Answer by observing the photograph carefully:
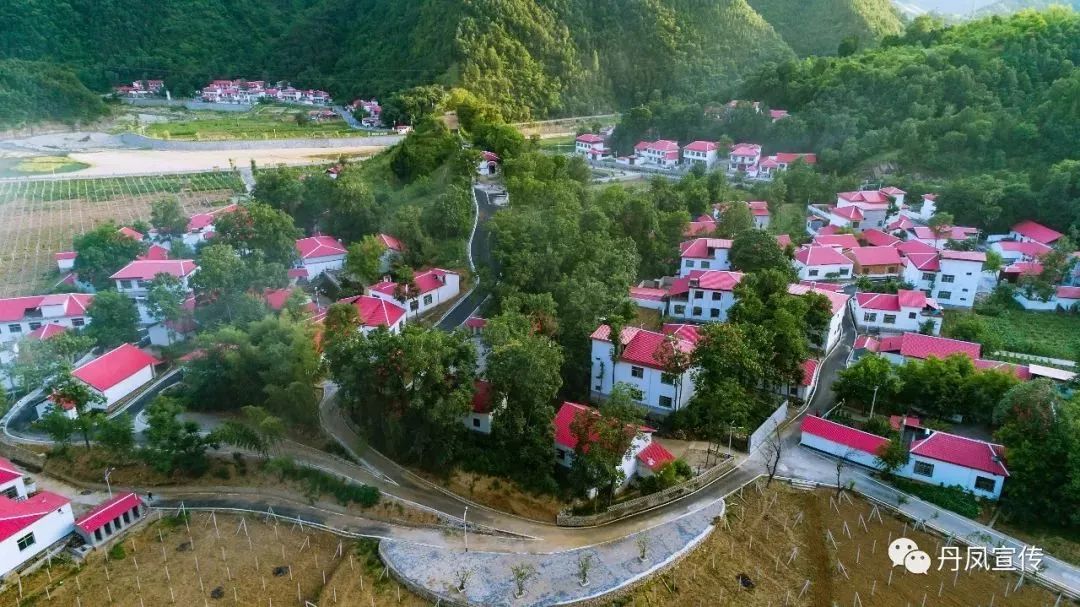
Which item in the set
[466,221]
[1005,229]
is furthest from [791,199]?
[466,221]

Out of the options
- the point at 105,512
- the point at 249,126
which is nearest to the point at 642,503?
the point at 105,512

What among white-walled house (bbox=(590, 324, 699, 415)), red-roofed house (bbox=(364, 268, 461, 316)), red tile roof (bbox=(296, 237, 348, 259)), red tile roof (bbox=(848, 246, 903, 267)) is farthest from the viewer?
red tile roof (bbox=(296, 237, 348, 259))

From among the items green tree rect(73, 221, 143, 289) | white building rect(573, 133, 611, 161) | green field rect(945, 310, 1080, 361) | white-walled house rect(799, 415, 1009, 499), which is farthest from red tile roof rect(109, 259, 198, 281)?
white building rect(573, 133, 611, 161)

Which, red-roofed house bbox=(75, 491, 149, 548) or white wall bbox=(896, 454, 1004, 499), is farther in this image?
white wall bbox=(896, 454, 1004, 499)

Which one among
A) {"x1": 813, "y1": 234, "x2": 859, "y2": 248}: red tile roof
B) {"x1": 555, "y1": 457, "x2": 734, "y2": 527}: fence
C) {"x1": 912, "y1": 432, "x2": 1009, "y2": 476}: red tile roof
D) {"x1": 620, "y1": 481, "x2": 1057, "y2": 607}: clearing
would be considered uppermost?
{"x1": 813, "y1": 234, "x2": 859, "y2": 248}: red tile roof

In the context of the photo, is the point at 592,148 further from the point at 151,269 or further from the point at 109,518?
the point at 109,518

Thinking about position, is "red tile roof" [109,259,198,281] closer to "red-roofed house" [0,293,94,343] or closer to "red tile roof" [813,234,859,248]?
"red-roofed house" [0,293,94,343]

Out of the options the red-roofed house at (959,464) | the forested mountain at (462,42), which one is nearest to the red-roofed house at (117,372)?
the red-roofed house at (959,464)

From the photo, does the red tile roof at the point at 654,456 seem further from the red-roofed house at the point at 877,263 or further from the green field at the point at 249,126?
the green field at the point at 249,126
